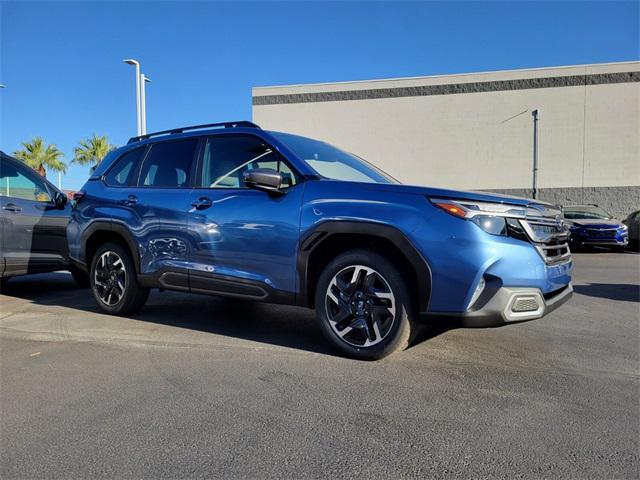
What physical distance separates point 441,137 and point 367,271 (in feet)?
65.7

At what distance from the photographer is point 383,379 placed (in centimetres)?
349

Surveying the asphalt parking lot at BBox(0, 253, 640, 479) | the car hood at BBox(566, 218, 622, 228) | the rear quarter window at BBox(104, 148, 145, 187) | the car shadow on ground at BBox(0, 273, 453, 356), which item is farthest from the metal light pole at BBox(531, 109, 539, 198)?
the rear quarter window at BBox(104, 148, 145, 187)

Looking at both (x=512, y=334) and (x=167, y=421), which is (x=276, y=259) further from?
(x=512, y=334)

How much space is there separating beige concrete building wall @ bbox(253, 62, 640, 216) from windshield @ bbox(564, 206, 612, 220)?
4432 mm

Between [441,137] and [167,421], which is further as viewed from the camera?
[441,137]

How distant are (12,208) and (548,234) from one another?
661 centimetres

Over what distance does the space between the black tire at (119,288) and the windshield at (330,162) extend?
2.19 metres

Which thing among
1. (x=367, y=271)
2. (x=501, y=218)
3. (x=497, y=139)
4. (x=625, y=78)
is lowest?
(x=367, y=271)

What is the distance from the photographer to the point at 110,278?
5.53 m

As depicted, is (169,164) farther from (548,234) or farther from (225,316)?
(548,234)

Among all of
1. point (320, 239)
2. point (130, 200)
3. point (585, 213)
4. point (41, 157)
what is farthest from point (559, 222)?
point (41, 157)

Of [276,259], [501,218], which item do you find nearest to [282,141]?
[276,259]

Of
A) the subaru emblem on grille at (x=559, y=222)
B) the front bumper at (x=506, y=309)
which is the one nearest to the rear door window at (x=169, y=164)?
the front bumper at (x=506, y=309)

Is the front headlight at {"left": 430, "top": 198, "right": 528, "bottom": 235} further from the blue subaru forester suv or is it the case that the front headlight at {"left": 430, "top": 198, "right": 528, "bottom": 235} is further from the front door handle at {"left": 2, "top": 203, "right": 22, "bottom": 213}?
the front door handle at {"left": 2, "top": 203, "right": 22, "bottom": 213}
